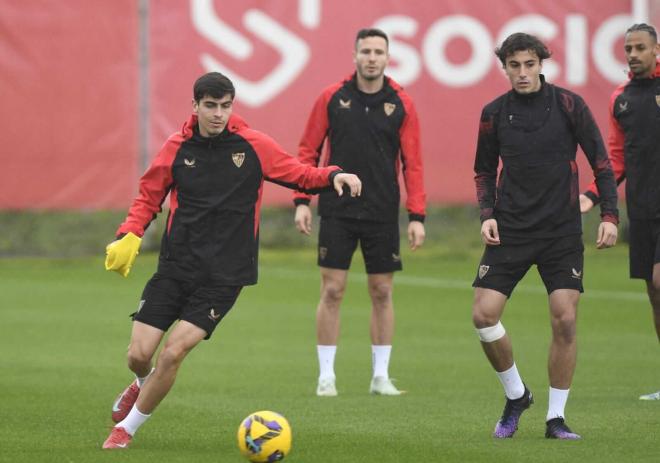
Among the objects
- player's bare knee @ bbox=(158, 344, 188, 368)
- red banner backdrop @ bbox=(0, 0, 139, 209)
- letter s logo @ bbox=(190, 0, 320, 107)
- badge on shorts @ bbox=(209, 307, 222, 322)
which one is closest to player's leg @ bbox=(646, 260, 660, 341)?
badge on shorts @ bbox=(209, 307, 222, 322)

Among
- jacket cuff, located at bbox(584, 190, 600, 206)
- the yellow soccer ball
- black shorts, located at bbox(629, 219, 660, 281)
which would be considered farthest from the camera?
black shorts, located at bbox(629, 219, 660, 281)

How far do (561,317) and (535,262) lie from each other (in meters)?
0.38

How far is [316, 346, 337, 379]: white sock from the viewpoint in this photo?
10.7 m

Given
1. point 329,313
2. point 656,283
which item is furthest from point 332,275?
point 656,283

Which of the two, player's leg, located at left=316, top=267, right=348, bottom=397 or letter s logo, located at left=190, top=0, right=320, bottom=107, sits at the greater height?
letter s logo, located at left=190, top=0, right=320, bottom=107

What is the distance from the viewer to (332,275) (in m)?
10.9

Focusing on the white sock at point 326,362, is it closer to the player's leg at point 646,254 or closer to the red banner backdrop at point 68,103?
the player's leg at point 646,254

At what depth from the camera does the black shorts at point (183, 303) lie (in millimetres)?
8117

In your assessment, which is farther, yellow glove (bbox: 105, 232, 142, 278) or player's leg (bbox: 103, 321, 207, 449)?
yellow glove (bbox: 105, 232, 142, 278)

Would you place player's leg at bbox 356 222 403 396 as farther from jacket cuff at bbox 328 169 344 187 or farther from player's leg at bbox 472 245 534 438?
jacket cuff at bbox 328 169 344 187

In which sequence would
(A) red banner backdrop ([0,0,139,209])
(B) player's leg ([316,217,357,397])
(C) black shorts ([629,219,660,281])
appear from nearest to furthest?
(C) black shorts ([629,219,660,281])
(B) player's leg ([316,217,357,397])
(A) red banner backdrop ([0,0,139,209])

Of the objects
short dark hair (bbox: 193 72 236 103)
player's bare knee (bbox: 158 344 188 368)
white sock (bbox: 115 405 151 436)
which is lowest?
white sock (bbox: 115 405 151 436)

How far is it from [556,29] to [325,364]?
39.7ft

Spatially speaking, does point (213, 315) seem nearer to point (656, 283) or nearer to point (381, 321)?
point (381, 321)
